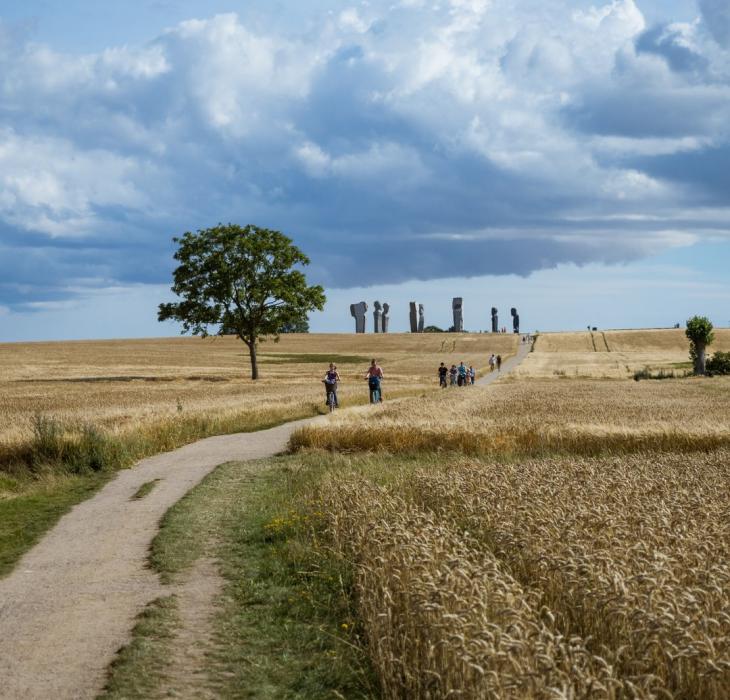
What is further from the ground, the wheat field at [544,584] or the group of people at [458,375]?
the wheat field at [544,584]

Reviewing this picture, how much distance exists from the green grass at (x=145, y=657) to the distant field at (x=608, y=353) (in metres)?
69.4

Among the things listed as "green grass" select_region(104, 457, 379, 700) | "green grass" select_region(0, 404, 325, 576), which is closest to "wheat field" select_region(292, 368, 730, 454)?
"green grass" select_region(0, 404, 325, 576)

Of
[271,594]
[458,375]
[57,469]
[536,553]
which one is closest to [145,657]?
[271,594]

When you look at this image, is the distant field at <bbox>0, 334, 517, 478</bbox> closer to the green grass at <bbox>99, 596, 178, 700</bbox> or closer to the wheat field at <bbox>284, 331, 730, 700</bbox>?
the wheat field at <bbox>284, 331, 730, 700</bbox>

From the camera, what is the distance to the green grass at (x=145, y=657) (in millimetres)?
7508

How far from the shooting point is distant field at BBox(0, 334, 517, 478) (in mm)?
32938

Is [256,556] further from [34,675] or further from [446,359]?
[446,359]

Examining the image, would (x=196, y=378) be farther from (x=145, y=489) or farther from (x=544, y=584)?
(x=544, y=584)

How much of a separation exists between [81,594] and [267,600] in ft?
7.23

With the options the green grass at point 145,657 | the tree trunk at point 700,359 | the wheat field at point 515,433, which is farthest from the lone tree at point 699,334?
the green grass at point 145,657

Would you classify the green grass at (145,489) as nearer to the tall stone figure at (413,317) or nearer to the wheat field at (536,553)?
the wheat field at (536,553)

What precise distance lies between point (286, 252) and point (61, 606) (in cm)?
6762

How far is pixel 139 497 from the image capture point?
17344 millimetres

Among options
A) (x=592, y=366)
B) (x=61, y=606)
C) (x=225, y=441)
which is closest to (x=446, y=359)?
(x=592, y=366)
